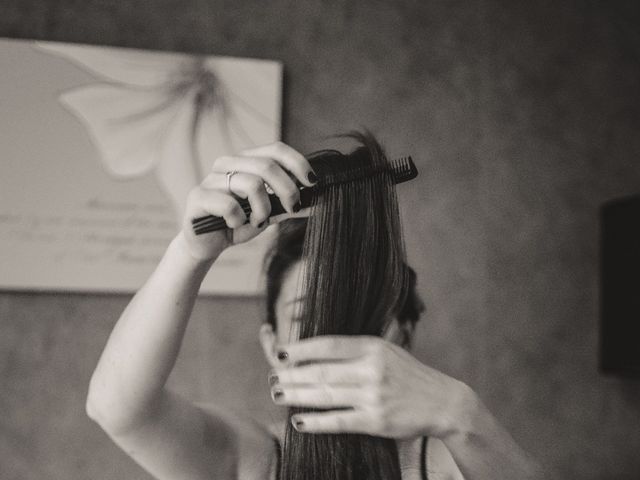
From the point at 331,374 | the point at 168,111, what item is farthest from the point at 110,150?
the point at 331,374

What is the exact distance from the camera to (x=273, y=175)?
2.66 ft

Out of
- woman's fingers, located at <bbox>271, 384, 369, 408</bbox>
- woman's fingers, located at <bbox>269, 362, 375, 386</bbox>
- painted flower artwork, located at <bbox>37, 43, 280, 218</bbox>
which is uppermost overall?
painted flower artwork, located at <bbox>37, 43, 280, 218</bbox>

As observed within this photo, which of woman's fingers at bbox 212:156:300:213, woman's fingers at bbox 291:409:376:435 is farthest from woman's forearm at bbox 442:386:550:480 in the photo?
woman's fingers at bbox 212:156:300:213

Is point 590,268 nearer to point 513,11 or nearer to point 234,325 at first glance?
point 513,11

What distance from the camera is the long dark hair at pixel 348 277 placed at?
87 centimetres

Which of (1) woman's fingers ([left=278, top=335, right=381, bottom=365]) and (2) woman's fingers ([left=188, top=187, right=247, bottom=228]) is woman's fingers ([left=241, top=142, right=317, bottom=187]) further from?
(1) woman's fingers ([left=278, top=335, right=381, bottom=365])

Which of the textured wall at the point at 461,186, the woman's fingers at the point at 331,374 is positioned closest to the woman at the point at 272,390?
the woman's fingers at the point at 331,374

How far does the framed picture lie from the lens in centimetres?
151

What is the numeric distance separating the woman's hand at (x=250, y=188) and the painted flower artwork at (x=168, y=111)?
746 millimetres

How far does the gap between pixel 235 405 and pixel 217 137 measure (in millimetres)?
692

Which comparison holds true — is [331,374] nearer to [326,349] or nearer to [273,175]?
[326,349]

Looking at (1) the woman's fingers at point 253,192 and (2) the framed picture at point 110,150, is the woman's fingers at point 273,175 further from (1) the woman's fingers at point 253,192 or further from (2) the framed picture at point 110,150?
(2) the framed picture at point 110,150

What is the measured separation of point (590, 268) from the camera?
73.7 inches

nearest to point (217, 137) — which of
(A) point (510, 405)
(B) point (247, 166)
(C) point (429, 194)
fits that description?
(C) point (429, 194)
